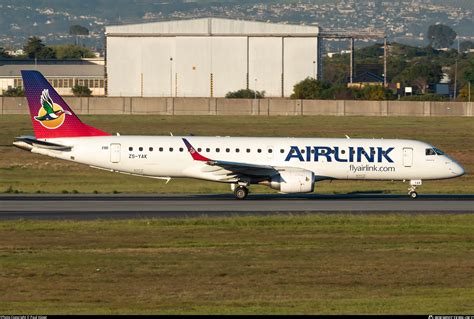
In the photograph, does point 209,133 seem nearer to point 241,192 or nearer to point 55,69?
point 241,192

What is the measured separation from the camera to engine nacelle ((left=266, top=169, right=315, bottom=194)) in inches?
1730

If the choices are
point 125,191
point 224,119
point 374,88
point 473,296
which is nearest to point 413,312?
point 473,296

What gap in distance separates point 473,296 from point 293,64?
114 metres

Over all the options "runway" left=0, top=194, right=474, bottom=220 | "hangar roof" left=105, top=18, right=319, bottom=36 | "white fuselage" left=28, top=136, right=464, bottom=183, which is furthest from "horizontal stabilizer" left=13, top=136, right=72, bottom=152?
"hangar roof" left=105, top=18, right=319, bottom=36

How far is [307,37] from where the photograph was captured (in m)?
137

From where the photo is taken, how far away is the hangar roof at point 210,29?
136250 millimetres

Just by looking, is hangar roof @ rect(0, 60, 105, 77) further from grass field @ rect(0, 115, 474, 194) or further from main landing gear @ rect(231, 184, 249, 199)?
main landing gear @ rect(231, 184, 249, 199)

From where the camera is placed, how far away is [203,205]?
42.5m

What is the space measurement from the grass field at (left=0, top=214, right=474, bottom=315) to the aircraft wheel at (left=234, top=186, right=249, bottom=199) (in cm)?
773

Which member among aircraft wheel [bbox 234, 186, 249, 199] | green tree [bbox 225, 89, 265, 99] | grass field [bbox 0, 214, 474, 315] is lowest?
grass field [bbox 0, 214, 474, 315]

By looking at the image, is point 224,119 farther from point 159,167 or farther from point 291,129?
point 159,167

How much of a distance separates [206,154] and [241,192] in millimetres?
2182

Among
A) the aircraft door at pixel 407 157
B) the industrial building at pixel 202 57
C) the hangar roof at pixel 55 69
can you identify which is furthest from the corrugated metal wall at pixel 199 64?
the aircraft door at pixel 407 157

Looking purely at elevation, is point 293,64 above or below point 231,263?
above
